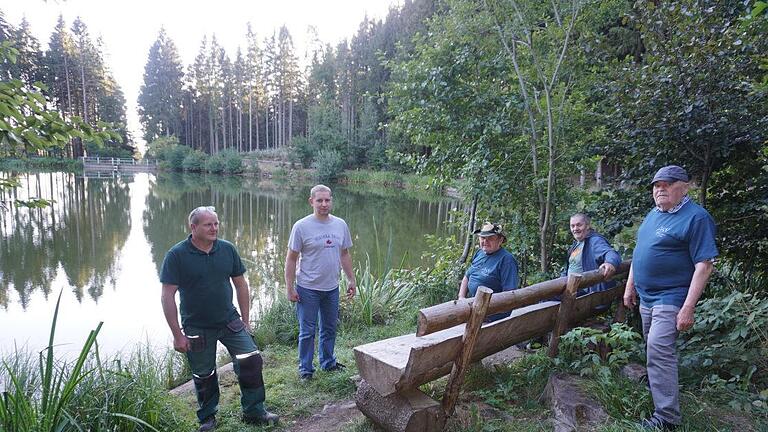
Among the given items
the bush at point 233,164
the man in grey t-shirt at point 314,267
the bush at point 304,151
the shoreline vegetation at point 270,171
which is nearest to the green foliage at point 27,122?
the man in grey t-shirt at point 314,267

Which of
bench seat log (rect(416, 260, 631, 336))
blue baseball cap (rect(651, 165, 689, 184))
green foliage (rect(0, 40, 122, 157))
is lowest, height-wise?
bench seat log (rect(416, 260, 631, 336))

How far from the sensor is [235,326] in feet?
10.6

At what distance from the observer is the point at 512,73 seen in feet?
17.8

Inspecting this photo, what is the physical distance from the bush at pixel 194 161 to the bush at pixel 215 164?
4.50 ft

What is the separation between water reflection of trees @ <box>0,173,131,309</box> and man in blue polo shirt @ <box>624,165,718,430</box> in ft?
21.2

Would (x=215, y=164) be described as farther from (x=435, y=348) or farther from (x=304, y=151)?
(x=435, y=348)

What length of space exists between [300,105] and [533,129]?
175 ft

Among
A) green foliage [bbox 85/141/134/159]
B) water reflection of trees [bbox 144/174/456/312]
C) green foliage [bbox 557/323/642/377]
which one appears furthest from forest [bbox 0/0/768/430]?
green foliage [bbox 85/141/134/159]

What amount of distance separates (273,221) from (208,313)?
15125mm

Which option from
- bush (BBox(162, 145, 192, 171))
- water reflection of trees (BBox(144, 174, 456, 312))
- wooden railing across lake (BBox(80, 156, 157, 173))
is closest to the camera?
water reflection of trees (BBox(144, 174, 456, 312))

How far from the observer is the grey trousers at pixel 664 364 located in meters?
2.55

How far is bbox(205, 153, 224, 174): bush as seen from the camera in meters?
47.3

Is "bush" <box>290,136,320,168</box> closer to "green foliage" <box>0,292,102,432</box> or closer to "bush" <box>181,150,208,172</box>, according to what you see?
"bush" <box>181,150,208,172</box>

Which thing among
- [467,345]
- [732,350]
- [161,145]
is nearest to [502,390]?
[467,345]
